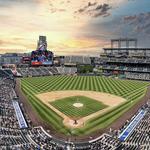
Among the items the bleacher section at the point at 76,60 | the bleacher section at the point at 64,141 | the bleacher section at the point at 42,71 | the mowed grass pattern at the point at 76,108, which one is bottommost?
the bleacher section at the point at 64,141

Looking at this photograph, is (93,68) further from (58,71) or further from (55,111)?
(55,111)

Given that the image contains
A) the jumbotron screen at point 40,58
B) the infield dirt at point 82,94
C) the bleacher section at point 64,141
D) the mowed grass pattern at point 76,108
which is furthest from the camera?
the jumbotron screen at point 40,58

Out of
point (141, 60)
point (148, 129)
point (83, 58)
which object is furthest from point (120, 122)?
point (83, 58)

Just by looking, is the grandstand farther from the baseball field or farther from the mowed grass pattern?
the mowed grass pattern

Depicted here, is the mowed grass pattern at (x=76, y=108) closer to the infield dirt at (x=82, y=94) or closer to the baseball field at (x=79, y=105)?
the baseball field at (x=79, y=105)

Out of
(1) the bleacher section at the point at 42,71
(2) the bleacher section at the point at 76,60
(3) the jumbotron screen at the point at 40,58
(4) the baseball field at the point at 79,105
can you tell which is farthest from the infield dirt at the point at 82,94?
(2) the bleacher section at the point at 76,60

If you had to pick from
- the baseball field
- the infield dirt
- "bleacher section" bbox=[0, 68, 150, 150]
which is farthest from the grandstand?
"bleacher section" bbox=[0, 68, 150, 150]

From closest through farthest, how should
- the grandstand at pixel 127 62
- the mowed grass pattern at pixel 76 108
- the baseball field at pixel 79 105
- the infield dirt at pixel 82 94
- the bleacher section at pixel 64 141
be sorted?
the bleacher section at pixel 64 141
the baseball field at pixel 79 105
the infield dirt at pixel 82 94
the mowed grass pattern at pixel 76 108
the grandstand at pixel 127 62
